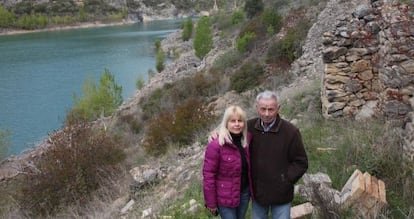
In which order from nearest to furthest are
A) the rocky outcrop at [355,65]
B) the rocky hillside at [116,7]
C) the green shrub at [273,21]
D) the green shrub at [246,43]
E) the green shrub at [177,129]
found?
the rocky outcrop at [355,65]
the green shrub at [177,129]
the green shrub at [273,21]
the green shrub at [246,43]
the rocky hillside at [116,7]

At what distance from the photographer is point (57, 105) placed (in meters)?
35.8

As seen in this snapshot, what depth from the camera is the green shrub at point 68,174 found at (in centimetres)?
1174

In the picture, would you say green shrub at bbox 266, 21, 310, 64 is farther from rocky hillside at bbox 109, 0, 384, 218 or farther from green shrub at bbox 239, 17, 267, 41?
green shrub at bbox 239, 17, 267, 41

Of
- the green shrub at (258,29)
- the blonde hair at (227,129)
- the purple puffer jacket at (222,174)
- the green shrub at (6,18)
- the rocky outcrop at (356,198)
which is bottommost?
the green shrub at (6,18)

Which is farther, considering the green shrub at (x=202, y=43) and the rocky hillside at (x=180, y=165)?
the green shrub at (x=202, y=43)

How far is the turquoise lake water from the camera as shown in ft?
102

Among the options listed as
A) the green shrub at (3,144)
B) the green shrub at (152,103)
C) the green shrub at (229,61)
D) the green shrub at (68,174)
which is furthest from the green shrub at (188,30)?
the green shrub at (68,174)

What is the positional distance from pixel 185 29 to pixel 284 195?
61.0 meters

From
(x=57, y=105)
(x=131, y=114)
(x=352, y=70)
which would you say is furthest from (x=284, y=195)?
(x=57, y=105)

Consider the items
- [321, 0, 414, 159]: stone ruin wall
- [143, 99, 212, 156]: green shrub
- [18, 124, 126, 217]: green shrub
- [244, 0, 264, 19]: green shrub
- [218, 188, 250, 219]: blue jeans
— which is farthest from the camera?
[244, 0, 264, 19]: green shrub

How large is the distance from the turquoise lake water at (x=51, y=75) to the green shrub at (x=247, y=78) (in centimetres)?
1170

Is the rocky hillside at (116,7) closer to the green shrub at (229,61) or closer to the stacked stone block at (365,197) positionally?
the green shrub at (229,61)

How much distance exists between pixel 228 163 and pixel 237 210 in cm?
59

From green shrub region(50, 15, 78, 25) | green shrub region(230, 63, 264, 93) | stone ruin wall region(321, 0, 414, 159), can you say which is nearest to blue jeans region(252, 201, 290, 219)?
stone ruin wall region(321, 0, 414, 159)
